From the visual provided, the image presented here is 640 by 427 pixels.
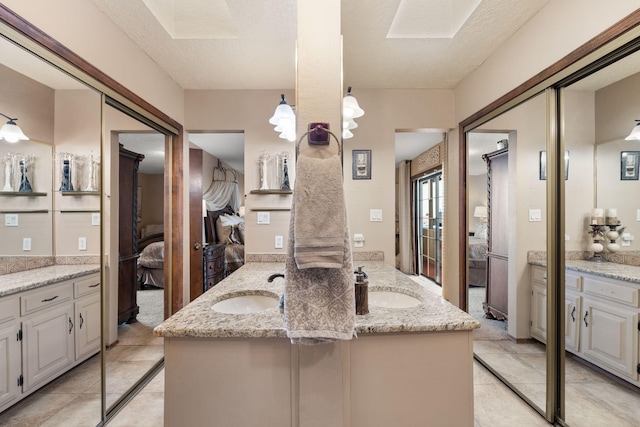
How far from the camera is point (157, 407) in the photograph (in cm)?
168

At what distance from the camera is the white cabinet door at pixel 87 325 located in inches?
57.3

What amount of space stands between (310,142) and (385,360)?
921 millimetres

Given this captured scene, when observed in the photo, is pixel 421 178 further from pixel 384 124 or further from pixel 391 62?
Answer: pixel 391 62

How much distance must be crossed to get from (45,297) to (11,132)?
2.70 feet

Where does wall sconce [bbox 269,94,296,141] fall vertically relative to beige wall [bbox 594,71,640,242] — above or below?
above

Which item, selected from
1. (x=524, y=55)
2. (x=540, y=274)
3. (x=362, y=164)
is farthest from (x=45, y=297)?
(x=524, y=55)

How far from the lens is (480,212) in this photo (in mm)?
2227

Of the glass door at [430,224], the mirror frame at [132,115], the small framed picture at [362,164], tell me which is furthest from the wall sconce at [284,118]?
the glass door at [430,224]

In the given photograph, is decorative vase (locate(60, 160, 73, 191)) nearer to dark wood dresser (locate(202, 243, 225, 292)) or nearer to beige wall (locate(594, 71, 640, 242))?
dark wood dresser (locate(202, 243, 225, 292))

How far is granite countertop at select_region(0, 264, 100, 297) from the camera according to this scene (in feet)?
3.73

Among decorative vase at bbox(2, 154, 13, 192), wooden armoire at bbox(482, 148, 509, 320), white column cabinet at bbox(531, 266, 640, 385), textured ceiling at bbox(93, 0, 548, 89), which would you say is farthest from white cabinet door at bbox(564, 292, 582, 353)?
decorative vase at bbox(2, 154, 13, 192)

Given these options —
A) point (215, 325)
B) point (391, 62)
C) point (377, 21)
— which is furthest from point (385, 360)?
point (391, 62)

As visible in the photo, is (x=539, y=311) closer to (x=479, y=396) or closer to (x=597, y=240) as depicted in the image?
(x=597, y=240)

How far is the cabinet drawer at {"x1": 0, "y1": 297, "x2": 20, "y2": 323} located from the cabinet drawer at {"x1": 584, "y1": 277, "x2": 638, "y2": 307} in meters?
2.89
